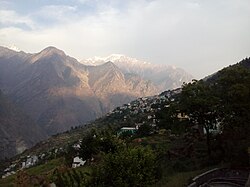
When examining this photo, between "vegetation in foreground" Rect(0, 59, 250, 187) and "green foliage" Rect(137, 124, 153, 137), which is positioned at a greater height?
"green foliage" Rect(137, 124, 153, 137)

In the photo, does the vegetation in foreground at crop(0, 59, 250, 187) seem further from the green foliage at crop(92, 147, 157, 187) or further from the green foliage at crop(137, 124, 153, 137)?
the green foliage at crop(137, 124, 153, 137)

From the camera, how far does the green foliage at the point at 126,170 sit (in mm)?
22672

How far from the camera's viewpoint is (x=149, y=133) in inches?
2835

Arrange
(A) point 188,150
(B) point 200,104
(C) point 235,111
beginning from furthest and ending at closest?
(A) point 188,150 < (B) point 200,104 < (C) point 235,111

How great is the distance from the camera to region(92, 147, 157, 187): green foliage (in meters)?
22.7

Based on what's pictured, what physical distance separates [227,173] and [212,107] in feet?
20.4

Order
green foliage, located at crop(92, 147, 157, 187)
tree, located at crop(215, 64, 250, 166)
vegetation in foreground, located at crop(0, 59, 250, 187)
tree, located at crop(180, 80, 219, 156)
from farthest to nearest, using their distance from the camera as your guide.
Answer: tree, located at crop(180, 80, 219, 156)
tree, located at crop(215, 64, 250, 166)
vegetation in foreground, located at crop(0, 59, 250, 187)
green foliage, located at crop(92, 147, 157, 187)

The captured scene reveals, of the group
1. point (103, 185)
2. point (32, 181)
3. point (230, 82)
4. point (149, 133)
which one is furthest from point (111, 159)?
point (149, 133)

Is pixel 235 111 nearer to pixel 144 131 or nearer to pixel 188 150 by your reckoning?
pixel 188 150

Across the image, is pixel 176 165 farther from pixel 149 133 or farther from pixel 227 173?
pixel 149 133

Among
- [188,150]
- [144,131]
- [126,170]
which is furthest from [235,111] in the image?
[144,131]

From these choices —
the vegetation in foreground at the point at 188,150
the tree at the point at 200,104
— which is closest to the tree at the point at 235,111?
the vegetation in foreground at the point at 188,150

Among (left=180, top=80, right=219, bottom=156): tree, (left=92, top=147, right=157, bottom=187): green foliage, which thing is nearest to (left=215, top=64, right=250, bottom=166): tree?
(left=180, top=80, right=219, bottom=156): tree

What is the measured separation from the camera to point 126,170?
2280 centimetres
